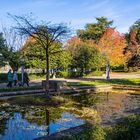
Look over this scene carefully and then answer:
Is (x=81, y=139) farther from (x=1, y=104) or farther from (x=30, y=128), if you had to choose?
(x=1, y=104)

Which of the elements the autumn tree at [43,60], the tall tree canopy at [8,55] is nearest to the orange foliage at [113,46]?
the autumn tree at [43,60]

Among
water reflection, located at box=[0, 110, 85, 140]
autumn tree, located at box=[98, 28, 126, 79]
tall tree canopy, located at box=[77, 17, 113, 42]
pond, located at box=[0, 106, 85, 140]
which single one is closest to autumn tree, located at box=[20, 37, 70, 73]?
autumn tree, located at box=[98, 28, 126, 79]

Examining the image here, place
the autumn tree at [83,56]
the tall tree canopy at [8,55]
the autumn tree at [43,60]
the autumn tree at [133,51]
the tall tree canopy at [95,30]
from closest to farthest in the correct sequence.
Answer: the tall tree canopy at [8,55], the autumn tree at [43,60], the autumn tree at [83,56], the autumn tree at [133,51], the tall tree canopy at [95,30]

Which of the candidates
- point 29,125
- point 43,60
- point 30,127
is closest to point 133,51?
point 43,60

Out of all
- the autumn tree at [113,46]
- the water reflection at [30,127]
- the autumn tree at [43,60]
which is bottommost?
the water reflection at [30,127]

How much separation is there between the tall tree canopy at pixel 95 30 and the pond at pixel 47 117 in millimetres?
60416

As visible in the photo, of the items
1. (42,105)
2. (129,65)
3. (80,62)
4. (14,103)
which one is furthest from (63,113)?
(129,65)

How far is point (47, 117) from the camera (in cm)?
1567

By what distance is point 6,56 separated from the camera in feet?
133

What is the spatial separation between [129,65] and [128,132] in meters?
61.5

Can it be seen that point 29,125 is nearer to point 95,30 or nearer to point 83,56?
point 83,56

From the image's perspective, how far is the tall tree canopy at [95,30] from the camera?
8062cm

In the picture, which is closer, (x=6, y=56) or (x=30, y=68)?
(x=6, y=56)

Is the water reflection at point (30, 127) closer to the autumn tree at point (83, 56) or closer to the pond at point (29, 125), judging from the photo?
the pond at point (29, 125)
